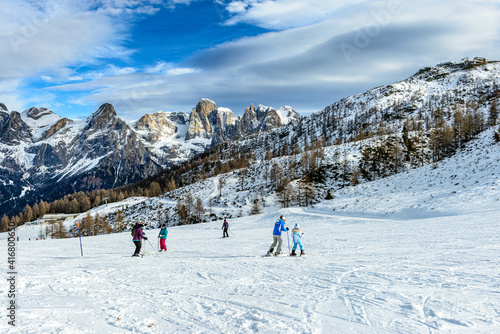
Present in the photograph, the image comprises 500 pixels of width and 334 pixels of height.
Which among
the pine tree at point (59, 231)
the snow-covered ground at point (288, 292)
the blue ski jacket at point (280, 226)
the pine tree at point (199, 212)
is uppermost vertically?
the blue ski jacket at point (280, 226)

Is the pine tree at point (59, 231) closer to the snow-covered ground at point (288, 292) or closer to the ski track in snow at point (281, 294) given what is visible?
the snow-covered ground at point (288, 292)

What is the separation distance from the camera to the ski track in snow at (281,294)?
6.22m

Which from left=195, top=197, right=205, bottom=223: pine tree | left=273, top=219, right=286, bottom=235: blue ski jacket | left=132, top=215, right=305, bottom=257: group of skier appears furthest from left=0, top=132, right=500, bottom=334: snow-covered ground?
left=195, top=197, right=205, bottom=223: pine tree

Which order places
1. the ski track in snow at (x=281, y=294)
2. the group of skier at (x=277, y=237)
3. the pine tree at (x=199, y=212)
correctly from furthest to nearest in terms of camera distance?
the pine tree at (x=199, y=212) → the group of skier at (x=277, y=237) → the ski track in snow at (x=281, y=294)

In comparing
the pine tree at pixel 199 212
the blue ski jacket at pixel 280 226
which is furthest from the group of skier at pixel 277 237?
the pine tree at pixel 199 212

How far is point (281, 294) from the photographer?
8352mm

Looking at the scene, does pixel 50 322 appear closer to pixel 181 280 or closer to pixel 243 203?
pixel 181 280

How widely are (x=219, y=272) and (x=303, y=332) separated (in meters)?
6.67

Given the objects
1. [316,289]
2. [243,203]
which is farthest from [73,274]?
[243,203]

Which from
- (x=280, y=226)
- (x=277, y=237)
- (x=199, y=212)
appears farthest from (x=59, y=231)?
(x=280, y=226)

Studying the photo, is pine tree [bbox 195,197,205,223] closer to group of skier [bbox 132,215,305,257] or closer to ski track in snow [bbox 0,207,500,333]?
group of skier [bbox 132,215,305,257]

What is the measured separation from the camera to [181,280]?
1073 centimetres

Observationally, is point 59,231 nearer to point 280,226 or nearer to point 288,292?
point 280,226

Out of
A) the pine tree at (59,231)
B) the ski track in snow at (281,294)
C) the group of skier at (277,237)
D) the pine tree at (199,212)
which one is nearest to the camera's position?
the ski track in snow at (281,294)
